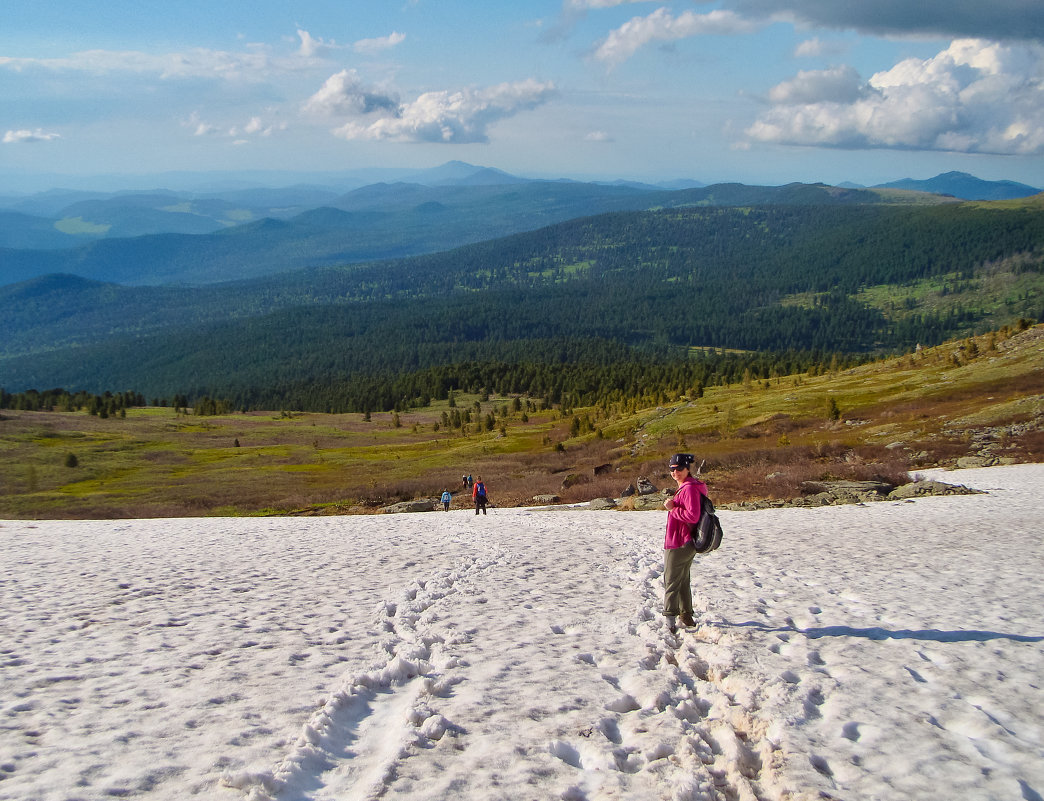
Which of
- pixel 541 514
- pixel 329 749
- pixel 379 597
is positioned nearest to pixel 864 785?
pixel 329 749

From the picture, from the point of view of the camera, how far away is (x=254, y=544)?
26266mm

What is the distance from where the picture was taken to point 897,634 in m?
13.2

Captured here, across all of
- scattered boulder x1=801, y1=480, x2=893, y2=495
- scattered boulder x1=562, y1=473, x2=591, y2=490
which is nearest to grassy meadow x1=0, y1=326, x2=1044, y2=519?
scattered boulder x1=562, y1=473, x2=591, y2=490

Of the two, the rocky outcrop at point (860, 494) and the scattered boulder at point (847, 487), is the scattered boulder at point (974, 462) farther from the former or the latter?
the scattered boulder at point (847, 487)

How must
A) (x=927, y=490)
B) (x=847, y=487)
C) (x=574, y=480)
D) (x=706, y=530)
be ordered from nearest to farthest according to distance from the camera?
(x=706, y=530), (x=927, y=490), (x=847, y=487), (x=574, y=480)

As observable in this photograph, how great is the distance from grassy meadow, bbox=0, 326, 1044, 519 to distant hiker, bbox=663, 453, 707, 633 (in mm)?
23467

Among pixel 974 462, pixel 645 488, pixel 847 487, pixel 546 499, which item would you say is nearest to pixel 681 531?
pixel 847 487

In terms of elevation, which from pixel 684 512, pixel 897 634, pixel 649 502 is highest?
pixel 684 512

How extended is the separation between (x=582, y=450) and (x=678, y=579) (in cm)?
6806

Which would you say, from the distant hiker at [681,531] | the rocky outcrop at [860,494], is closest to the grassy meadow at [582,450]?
the rocky outcrop at [860,494]

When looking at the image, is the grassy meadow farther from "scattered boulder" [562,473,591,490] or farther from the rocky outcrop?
the rocky outcrop

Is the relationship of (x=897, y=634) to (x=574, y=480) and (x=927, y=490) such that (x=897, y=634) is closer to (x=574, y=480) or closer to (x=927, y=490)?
(x=927, y=490)

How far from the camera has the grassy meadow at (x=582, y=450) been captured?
151ft

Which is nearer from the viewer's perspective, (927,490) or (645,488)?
(927,490)
